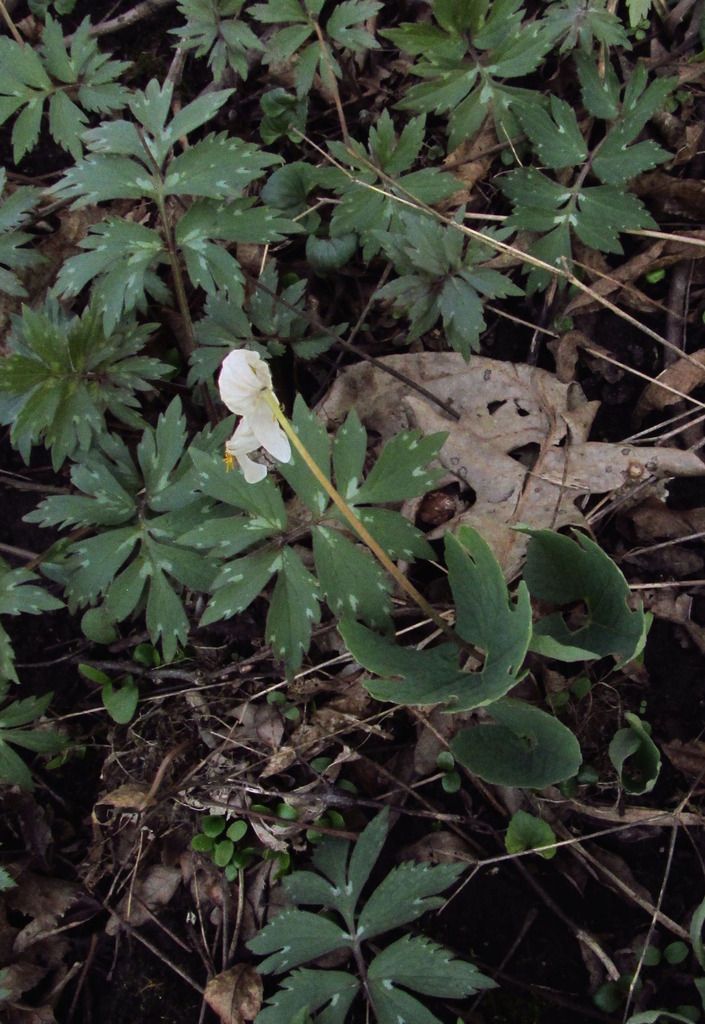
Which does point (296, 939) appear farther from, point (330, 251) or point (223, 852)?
point (330, 251)

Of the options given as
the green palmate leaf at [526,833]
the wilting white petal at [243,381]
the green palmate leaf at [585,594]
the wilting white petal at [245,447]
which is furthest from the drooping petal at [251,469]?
the green palmate leaf at [526,833]

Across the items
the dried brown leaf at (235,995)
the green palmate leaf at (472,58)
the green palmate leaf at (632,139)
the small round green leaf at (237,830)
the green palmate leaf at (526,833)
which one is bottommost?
the dried brown leaf at (235,995)

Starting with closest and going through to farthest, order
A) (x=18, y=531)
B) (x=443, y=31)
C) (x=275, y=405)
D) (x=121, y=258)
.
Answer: (x=275, y=405) → (x=121, y=258) → (x=443, y=31) → (x=18, y=531)

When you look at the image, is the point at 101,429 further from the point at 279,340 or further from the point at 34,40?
the point at 34,40

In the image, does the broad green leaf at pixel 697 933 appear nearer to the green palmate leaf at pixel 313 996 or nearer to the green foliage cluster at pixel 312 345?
the green foliage cluster at pixel 312 345

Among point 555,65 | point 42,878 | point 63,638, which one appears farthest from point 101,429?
point 555,65
